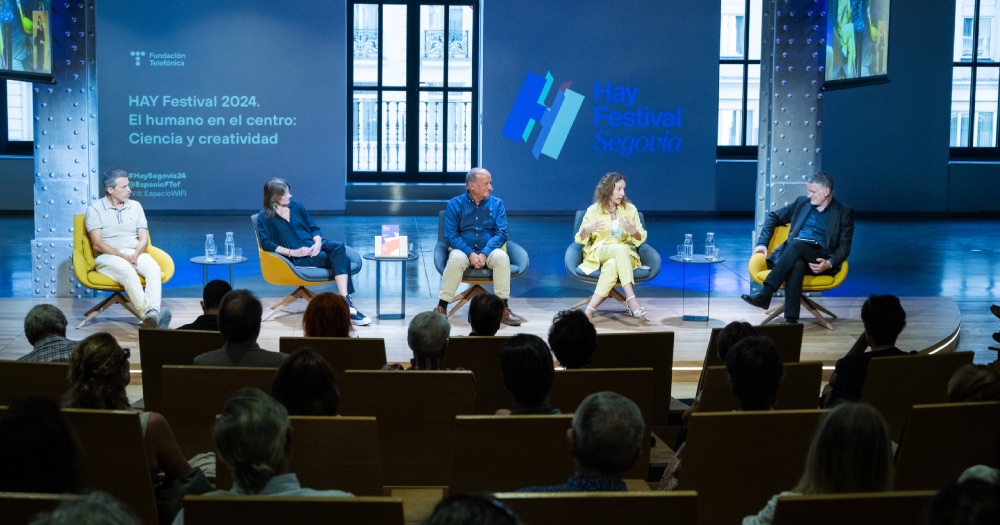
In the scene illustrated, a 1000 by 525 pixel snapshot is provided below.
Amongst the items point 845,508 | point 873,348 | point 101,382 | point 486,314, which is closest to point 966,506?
point 845,508

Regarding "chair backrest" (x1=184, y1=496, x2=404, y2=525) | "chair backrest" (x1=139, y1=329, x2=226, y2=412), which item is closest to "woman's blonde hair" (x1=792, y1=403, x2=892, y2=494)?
"chair backrest" (x1=184, y1=496, x2=404, y2=525)

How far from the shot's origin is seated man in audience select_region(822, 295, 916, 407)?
14.7ft

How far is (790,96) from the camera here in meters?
8.92

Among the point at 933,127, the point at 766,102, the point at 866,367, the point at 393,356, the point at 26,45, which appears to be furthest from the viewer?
the point at 933,127

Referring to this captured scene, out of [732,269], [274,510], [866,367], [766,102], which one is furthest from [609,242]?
[274,510]

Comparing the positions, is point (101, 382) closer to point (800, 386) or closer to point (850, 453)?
point (850, 453)

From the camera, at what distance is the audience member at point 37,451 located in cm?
252

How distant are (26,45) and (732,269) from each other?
6.67 m

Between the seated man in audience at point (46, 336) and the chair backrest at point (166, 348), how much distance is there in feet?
1.39

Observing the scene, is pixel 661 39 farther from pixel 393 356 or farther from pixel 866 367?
pixel 866 367

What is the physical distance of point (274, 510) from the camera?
8.21 feet

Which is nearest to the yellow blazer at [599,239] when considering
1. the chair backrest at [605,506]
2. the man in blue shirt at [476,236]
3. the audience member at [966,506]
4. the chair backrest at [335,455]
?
the man in blue shirt at [476,236]

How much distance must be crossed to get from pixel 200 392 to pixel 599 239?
186 inches

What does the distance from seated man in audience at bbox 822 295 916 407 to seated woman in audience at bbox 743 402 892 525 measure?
6.16 feet
